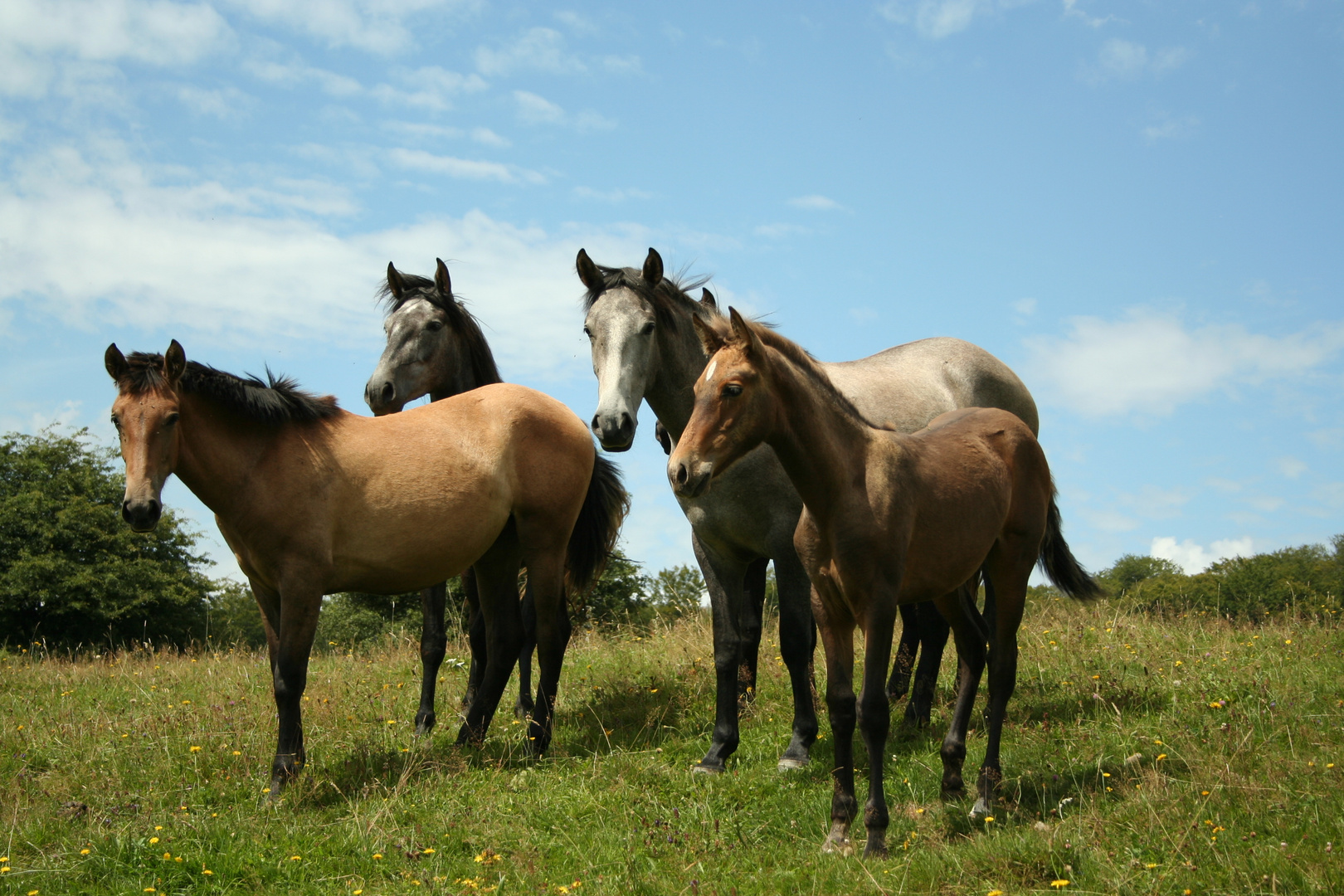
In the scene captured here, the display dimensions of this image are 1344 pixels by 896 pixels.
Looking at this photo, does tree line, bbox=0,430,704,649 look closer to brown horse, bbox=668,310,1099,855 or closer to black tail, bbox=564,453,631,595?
black tail, bbox=564,453,631,595

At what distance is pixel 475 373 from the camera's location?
827 centimetres

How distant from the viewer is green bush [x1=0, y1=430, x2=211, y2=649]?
84.6 feet

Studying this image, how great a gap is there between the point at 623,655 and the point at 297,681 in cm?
409

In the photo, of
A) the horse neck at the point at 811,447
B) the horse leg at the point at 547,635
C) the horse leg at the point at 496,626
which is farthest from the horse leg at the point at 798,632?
the horse leg at the point at 496,626

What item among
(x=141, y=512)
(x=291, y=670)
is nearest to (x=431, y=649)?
(x=291, y=670)

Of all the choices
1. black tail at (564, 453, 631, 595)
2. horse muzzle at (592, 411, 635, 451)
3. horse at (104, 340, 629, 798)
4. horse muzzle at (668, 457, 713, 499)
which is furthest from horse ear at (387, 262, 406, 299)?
horse muzzle at (668, 457, 713, 499)

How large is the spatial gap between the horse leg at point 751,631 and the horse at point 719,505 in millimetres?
12

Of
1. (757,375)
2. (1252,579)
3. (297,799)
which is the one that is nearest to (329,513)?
(297,799)

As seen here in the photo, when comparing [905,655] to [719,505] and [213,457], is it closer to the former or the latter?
[719,505]

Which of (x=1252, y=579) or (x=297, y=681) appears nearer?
(x=297, y=681)

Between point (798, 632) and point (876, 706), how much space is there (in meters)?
1.71

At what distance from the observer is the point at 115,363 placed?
18.1ft

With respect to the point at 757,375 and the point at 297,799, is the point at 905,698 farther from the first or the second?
the point at 297,799

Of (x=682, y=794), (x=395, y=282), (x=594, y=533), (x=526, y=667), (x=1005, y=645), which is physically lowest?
(x=682, y=794)
